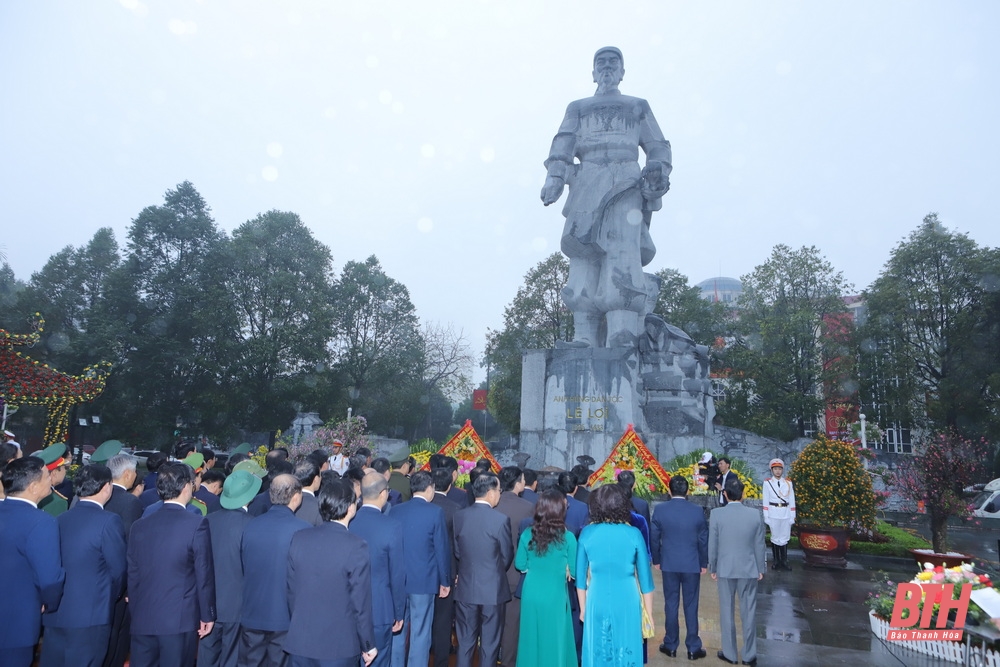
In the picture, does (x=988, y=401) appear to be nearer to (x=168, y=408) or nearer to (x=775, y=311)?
(x=775, y=311)

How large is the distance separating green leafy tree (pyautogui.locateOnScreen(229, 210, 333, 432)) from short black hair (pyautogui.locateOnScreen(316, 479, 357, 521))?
28.7 metres

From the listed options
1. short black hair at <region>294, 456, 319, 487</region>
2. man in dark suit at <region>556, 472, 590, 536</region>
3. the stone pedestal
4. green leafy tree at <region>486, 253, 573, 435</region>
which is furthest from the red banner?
short black hair at <region>294, 456, 319, 487</region>

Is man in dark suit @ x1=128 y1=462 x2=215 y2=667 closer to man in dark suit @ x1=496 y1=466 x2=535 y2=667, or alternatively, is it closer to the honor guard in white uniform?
man in dark suit @ x1=496 y1=466 x2=535 y2=667

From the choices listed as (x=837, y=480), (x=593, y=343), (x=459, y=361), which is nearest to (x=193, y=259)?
(x=459, y=361)

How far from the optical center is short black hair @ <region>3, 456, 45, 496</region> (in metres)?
3.96

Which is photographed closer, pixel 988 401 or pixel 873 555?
pixel 873 555

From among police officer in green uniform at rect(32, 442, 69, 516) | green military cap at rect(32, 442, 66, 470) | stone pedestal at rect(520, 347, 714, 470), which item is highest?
stone pedestal at rect(520, 347, 714, 470)

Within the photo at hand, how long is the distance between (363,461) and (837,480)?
779 cm

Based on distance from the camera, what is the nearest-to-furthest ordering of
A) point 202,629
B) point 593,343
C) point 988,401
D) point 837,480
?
point 202,629 < point 837,480 < point 593,343 < point 988,401

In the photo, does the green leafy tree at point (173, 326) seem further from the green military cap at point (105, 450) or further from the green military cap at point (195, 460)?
the green military cap at point (195, 460)

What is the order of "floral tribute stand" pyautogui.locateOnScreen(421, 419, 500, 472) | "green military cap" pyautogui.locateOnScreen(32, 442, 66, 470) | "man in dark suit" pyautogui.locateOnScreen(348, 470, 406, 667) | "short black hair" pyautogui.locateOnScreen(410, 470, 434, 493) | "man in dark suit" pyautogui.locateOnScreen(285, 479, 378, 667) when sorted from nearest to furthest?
1. "man in dark suit" pyautogui.locateOnScreen(285, 479, 378, 667)
2. "man in dark suit" pyautogui.locateOnScreen(348, 470, 406, 667)
3. "short black hair" pyautogui.locateOnScreen(410, 470, 434, 493)
4. "green military cap" pyautogui.locateOnScreen(32, 442, 66, 470)
5. "floral tribute stand" pyautogui.locateOnScreen(421, 419, 500, 472)

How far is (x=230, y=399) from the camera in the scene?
30.5 metres

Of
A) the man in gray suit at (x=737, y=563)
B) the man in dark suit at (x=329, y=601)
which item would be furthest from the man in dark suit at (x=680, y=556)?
the man in dark suit at (x=329, y=601)

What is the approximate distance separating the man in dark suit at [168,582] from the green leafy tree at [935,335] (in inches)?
1130
